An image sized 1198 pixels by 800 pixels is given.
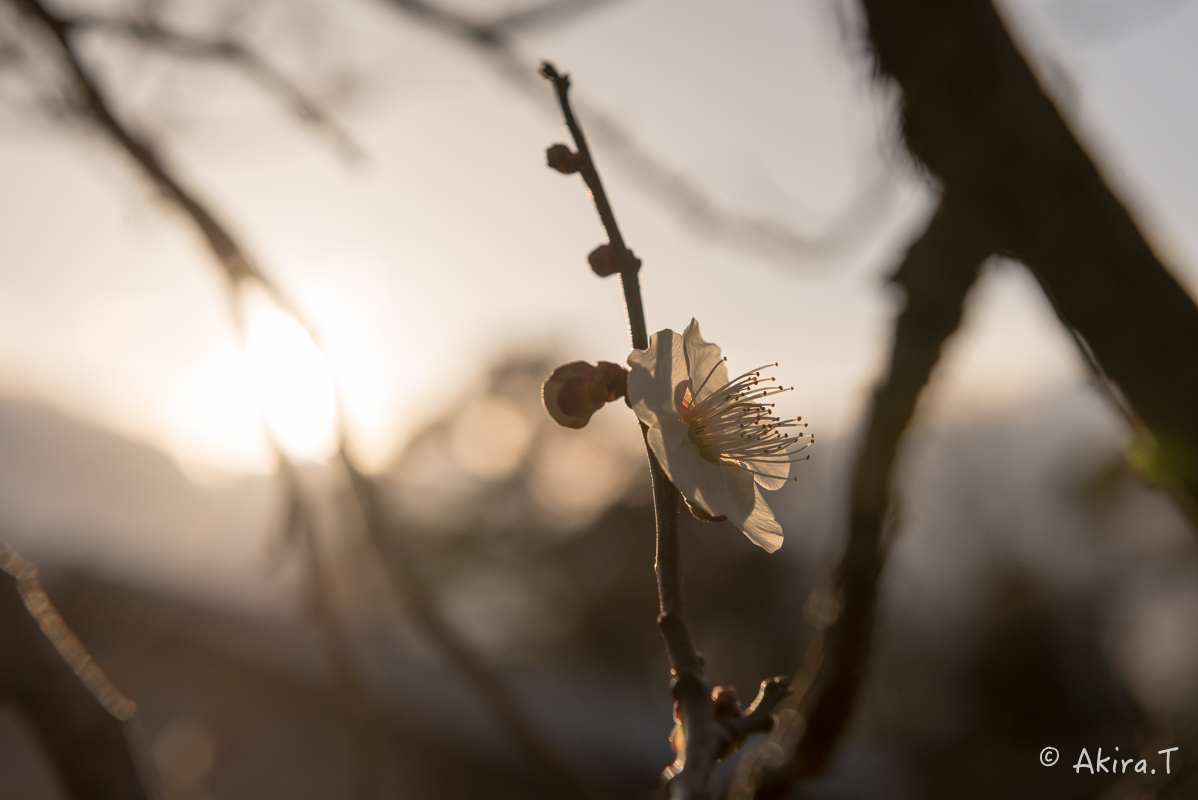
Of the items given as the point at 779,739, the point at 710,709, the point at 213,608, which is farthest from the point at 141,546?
the point at 710,709

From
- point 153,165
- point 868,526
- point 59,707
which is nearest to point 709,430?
point 868,526

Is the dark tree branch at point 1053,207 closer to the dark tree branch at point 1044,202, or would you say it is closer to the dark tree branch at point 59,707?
the dark tree branch at point 1044,202

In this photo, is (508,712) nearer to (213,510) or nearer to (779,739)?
(779,739)

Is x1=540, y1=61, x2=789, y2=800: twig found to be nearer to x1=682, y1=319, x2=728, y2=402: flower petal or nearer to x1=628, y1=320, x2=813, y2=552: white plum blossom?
x1=628, y1=320, x2=813, y2=552: white plum blossom

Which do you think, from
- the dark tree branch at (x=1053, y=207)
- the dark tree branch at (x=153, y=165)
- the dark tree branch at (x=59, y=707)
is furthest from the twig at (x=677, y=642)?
the dark tree branch at (x=153, y=165)

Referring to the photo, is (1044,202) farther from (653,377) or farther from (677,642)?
(677,642)

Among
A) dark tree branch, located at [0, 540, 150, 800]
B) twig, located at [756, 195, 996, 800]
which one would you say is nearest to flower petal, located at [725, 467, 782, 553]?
twig, located at [756, 195, 996, 800]
